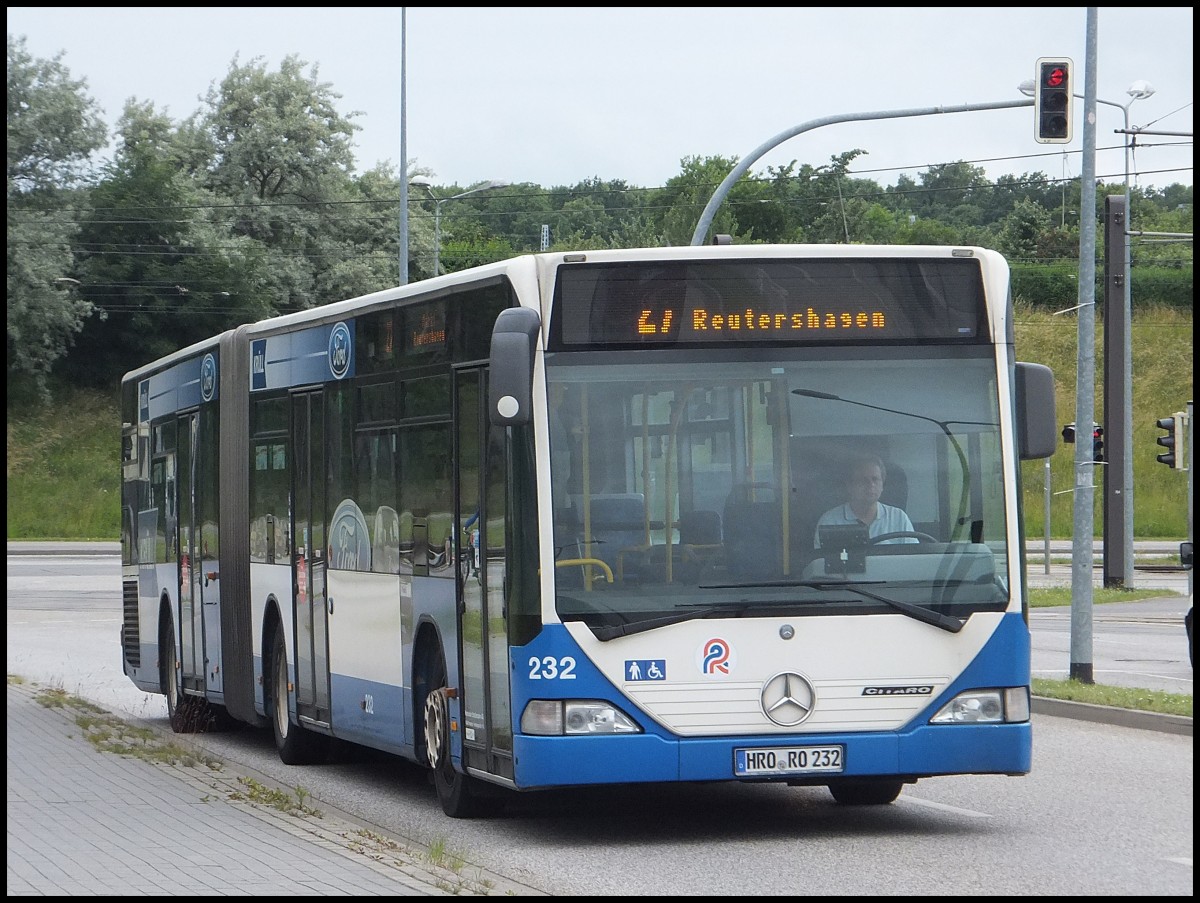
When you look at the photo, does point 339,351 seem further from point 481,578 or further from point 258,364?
point 481,578

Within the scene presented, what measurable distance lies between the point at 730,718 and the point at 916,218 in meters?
102

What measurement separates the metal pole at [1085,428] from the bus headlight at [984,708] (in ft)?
27.7

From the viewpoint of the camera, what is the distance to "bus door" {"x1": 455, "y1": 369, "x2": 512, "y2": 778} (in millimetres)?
9758

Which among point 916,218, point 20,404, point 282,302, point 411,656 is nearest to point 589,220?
point 916,218

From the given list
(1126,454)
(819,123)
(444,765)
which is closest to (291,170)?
(1126,454)

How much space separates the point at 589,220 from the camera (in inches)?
3799

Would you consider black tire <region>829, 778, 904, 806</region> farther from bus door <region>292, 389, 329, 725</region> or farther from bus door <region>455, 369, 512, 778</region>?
bus door <region>292, 389, 329, 725</region>

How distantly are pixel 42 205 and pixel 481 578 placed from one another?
5737cm

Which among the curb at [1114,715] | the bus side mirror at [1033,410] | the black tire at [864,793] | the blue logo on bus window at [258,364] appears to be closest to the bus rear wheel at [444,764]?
the black tire at [864,793]

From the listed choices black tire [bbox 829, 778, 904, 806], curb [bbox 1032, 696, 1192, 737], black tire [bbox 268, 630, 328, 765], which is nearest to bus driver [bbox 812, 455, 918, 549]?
black tire [bbox 829, 778, 904, 806]

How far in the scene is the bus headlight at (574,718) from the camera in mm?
9367

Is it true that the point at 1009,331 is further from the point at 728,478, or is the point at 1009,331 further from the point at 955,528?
the point at 728,478

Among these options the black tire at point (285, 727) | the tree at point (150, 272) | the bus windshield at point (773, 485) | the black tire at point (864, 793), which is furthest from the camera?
the tree at point (150, 272)

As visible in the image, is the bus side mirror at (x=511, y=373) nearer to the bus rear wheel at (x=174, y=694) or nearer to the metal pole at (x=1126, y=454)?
the bus rear wheel at (x=174, y=694)
